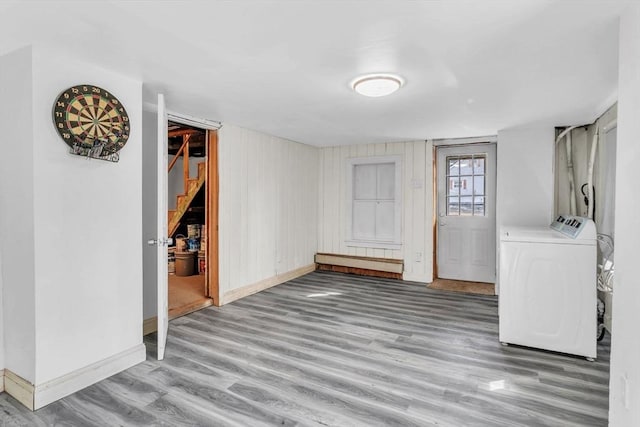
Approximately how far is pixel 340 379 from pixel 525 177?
3513 millimetres

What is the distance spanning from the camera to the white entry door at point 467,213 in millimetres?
5207

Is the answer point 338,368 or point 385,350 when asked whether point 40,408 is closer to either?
point 338,368

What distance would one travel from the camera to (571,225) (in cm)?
→ 318

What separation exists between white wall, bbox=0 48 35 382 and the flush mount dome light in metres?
2.06

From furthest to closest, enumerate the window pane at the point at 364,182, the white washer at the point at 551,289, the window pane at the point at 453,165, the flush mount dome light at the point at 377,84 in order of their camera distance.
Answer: the window pane at the point at 364,182, the window pane at the point at 453,165, the white washer at the point at 551,289, the flush mount dome light at the point at 377,84

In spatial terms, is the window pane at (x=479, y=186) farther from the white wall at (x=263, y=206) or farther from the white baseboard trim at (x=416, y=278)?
the white wall at (x=263, y=206)

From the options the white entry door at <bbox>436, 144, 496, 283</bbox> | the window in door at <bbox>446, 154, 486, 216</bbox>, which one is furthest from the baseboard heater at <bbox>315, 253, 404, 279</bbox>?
the window in door at <bbox>446, 154, 486, 216</bbox>

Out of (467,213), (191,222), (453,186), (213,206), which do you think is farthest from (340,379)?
(191,222)

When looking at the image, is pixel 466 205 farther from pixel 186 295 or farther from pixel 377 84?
pixel 186 295

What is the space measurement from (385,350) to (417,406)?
2.70 feet

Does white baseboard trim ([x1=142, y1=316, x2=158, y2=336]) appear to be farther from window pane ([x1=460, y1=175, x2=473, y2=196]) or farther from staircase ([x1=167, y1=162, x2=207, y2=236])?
window pane ([x1=460, y1=175, x2=473, y2=196])

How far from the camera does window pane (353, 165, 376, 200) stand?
19.6 feet

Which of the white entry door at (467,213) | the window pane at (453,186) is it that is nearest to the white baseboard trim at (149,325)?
the white entry door at (467,213)

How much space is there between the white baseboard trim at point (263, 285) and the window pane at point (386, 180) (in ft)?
5.71
